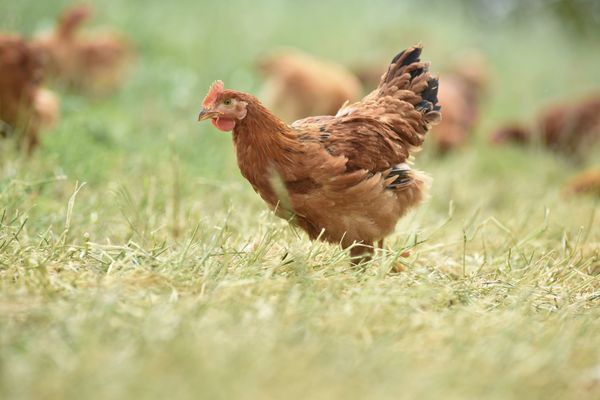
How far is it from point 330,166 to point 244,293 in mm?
986

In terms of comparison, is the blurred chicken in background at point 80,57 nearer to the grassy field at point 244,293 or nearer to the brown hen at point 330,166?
the grassy field at point 244,293

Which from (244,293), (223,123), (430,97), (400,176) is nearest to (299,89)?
(430,97)

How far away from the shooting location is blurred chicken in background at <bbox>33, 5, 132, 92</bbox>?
889 cm

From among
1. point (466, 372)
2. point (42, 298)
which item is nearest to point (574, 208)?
point (466, 372)

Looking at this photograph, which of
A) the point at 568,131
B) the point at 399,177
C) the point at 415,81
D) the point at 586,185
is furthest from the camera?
the point at 568,131

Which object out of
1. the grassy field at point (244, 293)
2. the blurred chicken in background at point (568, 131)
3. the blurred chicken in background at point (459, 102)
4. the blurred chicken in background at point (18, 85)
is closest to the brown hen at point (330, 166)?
the grassy field at point (244, 293)

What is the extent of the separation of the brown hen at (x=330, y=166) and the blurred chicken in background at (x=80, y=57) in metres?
5.45

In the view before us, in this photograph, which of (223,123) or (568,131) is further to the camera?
(568,131)

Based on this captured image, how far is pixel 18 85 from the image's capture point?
604cm

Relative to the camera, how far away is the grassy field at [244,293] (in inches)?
93.8

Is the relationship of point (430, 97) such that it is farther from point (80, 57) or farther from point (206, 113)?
point (80, 57)

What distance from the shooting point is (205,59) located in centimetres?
1062

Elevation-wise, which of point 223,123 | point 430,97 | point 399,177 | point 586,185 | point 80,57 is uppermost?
point 430,97

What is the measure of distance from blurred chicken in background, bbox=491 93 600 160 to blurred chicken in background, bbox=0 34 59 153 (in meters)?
5.28
